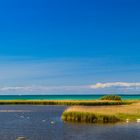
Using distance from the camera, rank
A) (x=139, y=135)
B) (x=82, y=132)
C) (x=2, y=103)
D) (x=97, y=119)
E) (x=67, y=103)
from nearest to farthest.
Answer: (x=139, y=135) → (x=82, y=132) → (x=97, y=119) → (x=67, y=103) → (x=2, y=103)

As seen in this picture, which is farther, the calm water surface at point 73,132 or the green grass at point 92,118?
the green grass at point 92,118

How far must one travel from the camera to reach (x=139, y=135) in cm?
4500

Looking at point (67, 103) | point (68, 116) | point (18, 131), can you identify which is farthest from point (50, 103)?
point (18, 131)

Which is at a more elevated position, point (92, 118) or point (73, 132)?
point (92, 118)

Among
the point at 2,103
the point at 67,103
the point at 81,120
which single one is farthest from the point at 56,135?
the point at 2,103

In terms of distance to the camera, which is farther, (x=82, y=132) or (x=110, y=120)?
(x=110, y=120)

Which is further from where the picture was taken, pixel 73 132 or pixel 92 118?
pixel 92 118

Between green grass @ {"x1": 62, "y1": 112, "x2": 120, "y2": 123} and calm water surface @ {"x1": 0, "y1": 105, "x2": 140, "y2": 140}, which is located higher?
green grass @ {"x1": 62, "y1": 112, "x2": 120, "y2": 123}

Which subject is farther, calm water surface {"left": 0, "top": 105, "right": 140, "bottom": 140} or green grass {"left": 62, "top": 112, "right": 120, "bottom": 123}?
green grass {"left": 62, "top": 112, "right": 120, "bottom": 123}

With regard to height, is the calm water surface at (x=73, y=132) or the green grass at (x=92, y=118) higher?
the green grass at (x=92, y=118)

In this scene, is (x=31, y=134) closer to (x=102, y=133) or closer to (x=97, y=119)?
(x=102, y=133)

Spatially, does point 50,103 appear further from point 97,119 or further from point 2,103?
point 97,119

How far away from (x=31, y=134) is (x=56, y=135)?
3011 millimetres

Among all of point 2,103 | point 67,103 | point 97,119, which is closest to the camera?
point 97,119
